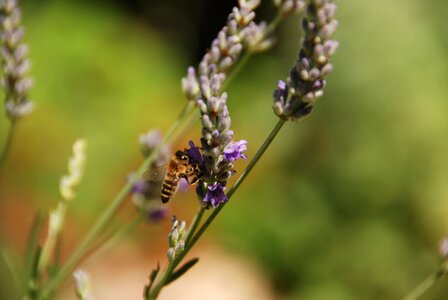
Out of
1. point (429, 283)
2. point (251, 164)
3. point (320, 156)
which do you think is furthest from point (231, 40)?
point (320, 156)

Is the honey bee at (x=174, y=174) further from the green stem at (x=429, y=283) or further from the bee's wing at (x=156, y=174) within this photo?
the green stem at (x=429, y=283)

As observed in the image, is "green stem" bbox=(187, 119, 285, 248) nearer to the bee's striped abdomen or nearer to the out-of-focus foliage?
the bee's striped abdomen

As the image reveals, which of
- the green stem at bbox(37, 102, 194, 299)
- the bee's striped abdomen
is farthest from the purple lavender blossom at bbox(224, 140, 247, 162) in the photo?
the bee's striped abdomen

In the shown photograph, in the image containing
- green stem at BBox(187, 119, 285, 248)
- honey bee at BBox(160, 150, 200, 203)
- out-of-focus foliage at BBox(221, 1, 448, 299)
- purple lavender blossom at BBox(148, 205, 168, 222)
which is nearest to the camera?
green stem at BBox(187, 119, 285, 248)

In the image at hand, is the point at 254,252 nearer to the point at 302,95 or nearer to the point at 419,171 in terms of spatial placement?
the point at 419,171

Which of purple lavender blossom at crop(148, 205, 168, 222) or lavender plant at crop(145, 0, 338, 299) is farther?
purple lavender blossom at crop(148, 205, 168, 222)

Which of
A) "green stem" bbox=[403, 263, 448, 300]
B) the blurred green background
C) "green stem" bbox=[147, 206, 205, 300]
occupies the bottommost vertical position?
the blurred green background

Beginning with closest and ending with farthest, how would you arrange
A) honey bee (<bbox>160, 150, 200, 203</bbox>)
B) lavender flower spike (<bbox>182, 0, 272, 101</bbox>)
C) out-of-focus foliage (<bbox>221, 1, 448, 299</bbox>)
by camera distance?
lavender flower spike (<bbox>182, 0, 272, 101</bbox>), honey bee (<bbox>160, 150, 200, 203</bbox>), out-of-focus foliage (<bbox>221, 1, 448, 299</bbox>)
